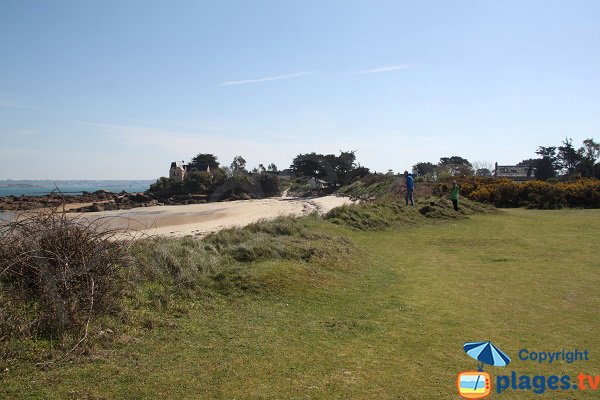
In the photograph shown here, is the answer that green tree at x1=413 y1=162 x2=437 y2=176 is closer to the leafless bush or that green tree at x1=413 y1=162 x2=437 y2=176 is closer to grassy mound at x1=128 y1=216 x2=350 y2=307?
grassy mound at x1=128 y1=216 x2=350 y2=307

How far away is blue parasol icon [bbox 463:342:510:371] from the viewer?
4375 millimetres

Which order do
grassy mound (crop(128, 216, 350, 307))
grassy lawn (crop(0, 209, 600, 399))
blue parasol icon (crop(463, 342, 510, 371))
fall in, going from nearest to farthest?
1. grassy lawn (crop(0, 209, 600, 399))
2. blue parasol icon (crop(463, 342, 510, 371))
3. grassy mound (crop(128, 216, 350, 307))

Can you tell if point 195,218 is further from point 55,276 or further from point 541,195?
point 55,276

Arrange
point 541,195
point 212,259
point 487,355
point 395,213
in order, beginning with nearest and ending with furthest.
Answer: point 487,355, point 212,259, point 395,213, point 541,195

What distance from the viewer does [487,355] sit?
4.46 m

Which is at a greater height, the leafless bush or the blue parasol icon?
the leafless bush

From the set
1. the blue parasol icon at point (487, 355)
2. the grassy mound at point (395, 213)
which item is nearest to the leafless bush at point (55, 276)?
the blue parasol icon at point (487, 355)

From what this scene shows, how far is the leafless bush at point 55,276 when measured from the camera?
446cm

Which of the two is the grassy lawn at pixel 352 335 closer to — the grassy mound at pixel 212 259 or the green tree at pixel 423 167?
the grassy mound at pixel 212 259

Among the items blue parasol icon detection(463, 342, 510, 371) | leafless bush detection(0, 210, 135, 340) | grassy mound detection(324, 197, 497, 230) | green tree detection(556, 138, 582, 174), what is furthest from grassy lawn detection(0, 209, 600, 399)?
green tree detection(556, 138, 582, 174)

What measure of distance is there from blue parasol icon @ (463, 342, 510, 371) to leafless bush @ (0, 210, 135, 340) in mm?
3880

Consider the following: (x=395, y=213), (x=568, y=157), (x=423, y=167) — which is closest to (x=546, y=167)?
(x=568, y=157)

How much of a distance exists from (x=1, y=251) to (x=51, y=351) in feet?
5.95

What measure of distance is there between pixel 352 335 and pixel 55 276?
3352 mm
